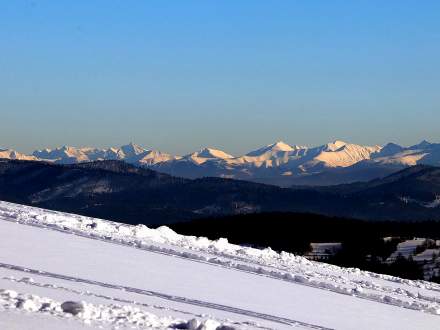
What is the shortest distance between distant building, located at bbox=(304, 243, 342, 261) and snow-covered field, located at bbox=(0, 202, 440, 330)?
1589 inches

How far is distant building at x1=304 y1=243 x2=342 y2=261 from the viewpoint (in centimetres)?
7212

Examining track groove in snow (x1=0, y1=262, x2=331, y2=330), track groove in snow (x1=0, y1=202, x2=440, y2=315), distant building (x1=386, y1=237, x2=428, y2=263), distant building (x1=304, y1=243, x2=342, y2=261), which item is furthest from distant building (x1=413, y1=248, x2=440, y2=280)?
track groove in snow (x1=0, y1=262, x2=331, y2=330)

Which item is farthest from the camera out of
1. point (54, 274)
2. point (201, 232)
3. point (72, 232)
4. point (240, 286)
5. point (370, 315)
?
point (201, 232)

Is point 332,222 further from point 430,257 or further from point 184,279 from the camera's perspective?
point 184,279

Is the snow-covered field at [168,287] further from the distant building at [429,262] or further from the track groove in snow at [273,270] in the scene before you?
the distant building at [429,262]

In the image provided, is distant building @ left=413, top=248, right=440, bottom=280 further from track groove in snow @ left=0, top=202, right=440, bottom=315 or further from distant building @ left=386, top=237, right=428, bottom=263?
track groove in snow @ left=0, top=202, right=440, bottom=315

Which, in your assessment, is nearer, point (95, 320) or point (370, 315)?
point (95, 320)

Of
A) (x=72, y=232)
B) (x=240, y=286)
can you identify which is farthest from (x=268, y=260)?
(x=240, y=286)

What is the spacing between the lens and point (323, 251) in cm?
7888

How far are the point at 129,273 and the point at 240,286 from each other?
2.88 m

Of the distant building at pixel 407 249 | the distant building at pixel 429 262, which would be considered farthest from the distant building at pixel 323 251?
the distant building at pixel 429 262

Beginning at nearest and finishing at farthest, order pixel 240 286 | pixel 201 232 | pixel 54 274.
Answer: pixel 54 274 < pixel 240 286 < pixel 201 232

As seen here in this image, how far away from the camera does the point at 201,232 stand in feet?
313

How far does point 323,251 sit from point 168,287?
201ft
